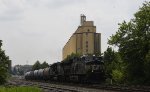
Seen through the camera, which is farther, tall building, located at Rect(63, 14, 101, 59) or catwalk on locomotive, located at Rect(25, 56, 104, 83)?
tall building, located at Rect(63, 14, 101, 59)

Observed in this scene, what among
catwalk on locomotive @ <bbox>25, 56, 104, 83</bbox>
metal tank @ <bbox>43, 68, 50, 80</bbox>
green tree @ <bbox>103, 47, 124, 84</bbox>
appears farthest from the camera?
metal tank @ <bbox>43, 68, 50, 80</bbox>

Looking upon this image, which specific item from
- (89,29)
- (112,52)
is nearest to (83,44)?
(89,29)

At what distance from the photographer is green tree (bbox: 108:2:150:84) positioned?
4384 cm

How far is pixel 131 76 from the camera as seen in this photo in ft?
150

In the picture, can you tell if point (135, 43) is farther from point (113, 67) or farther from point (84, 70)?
point (113, 67)

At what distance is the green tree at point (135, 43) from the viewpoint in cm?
4384

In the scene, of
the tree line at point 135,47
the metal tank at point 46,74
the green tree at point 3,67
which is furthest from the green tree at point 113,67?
the green tree at point 3,67

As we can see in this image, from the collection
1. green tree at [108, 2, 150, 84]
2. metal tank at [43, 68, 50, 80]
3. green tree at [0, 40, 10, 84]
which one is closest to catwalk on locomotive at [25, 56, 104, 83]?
green tree at [108, 2, 150, 84]

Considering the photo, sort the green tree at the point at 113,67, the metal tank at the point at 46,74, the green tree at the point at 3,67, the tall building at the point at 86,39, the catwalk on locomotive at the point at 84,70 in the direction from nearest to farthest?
the green tree at the point at 3,67, the catwalk on locomotive at the point at 84,70, the green tree at the point at 113,67, the metal tank at the point at 46,74, the tall building at the point at 86,39

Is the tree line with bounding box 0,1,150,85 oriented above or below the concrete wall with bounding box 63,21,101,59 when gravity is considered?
below

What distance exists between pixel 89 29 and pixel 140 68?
121917 mm

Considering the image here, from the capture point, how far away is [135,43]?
44750 millimetres

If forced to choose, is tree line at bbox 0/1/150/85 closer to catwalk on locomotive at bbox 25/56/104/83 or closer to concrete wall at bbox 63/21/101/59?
catwalk on locomotive at bbox 25/56/104/83

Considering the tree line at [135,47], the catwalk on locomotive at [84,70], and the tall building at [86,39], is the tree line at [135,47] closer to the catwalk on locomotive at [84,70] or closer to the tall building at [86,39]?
the catwalk on locomotive at [84,70]
